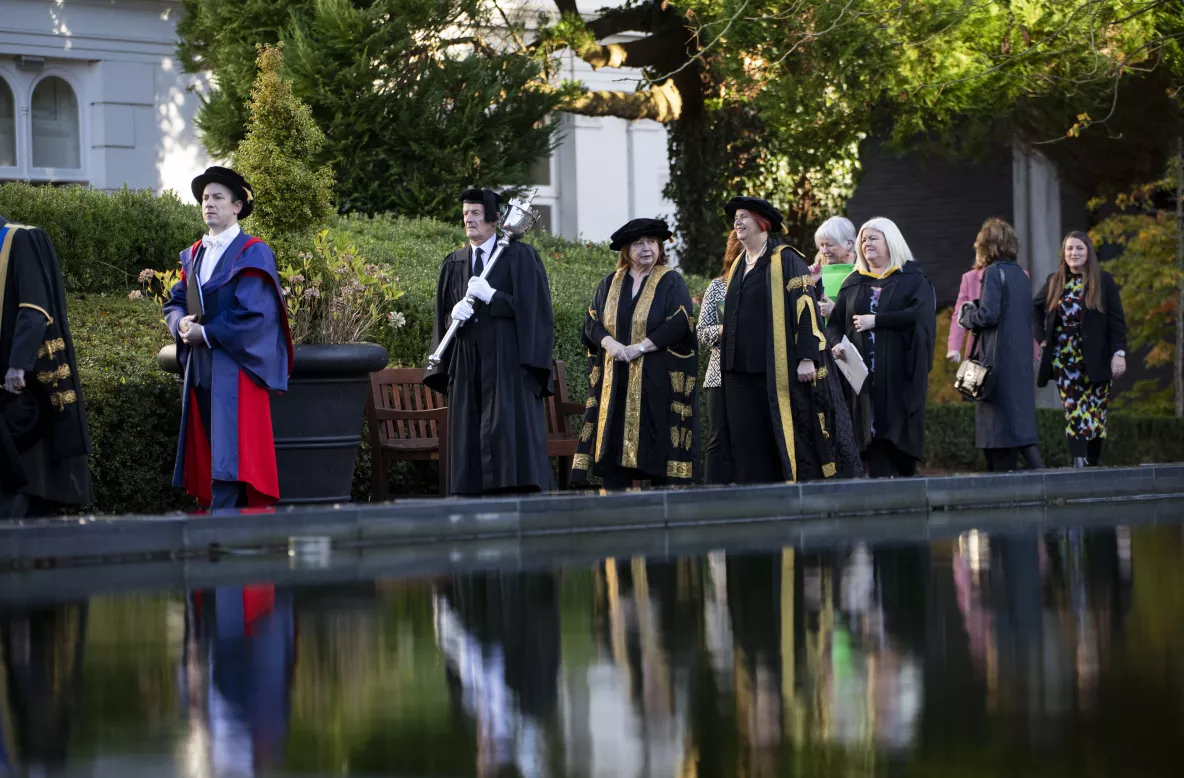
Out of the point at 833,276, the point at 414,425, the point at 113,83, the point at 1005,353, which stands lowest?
the point at 414,425

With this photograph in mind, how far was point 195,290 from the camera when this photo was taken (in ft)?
31.1

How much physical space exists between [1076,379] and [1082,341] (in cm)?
30

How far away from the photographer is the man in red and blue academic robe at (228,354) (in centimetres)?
932

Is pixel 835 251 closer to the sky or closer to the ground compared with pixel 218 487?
closer to the sky

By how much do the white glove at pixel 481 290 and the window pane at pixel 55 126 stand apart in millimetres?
11898

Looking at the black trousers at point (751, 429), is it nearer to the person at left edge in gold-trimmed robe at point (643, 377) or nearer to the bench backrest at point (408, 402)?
the person at left edge in gold-trimmed robe at point (643, 377)

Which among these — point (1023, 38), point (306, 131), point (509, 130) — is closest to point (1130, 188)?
point (1023, 38)

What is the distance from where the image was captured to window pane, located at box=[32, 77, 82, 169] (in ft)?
68.3

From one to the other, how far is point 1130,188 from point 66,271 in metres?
12.8

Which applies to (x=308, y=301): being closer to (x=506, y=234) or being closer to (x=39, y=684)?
(x=506, y=234)

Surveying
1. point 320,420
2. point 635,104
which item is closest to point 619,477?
point 320,420

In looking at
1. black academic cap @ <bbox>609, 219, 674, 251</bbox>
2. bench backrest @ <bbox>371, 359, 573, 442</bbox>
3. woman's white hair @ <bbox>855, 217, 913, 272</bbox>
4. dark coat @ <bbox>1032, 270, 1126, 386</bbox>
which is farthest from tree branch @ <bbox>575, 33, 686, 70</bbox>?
black academic cap @ <bbox>609, 219, 674, 251</bbox>

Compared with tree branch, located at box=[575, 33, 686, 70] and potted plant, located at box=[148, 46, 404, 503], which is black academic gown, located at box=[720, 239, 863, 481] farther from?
tree branch, located at box=[575, 33, 686, 70]

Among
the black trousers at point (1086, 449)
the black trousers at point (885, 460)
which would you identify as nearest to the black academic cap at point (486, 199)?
the black trousers at point (885, 460)
